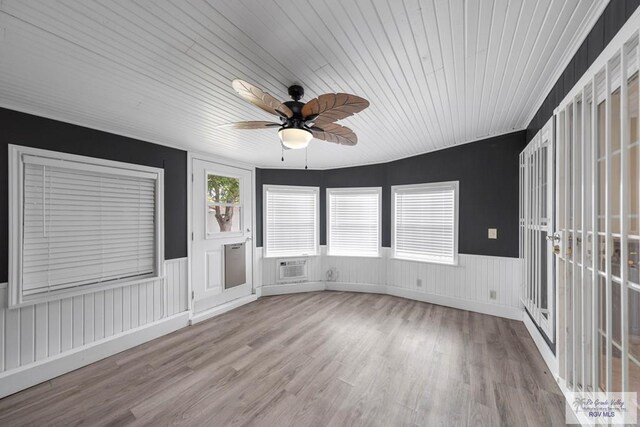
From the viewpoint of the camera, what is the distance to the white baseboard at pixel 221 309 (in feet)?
11.7

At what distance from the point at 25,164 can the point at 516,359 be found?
4923mm

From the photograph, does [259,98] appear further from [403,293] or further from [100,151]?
[403,293]

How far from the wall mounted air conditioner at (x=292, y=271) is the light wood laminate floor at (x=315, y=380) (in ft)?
4.67

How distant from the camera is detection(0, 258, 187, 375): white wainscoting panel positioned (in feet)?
7.05

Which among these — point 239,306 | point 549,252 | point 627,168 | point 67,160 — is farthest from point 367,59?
point 239,306

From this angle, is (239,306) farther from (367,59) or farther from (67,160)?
(367,59)

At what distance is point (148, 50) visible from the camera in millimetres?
1495

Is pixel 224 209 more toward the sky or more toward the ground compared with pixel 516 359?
more toward the sky

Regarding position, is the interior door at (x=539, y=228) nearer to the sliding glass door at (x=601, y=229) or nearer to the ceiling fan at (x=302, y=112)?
the sliding glass door at (x=601, y=229)

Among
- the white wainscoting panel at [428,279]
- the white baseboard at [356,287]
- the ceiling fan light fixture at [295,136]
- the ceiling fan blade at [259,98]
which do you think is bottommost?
the white baseboard at [356,287]

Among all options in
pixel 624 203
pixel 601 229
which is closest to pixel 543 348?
pixel 601 229

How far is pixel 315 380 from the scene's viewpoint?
222 centimetres

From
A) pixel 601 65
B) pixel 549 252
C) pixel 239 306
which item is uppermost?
pixel 601 65
